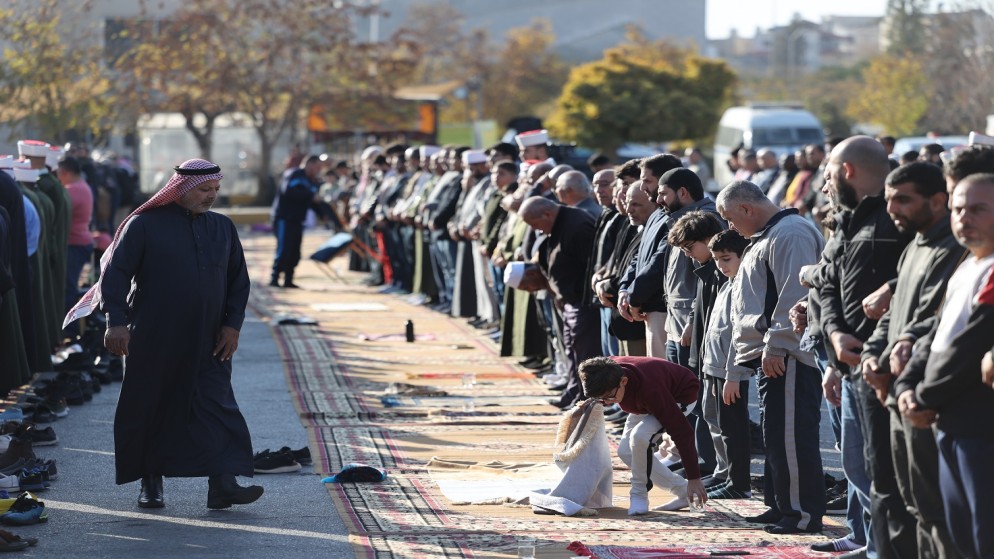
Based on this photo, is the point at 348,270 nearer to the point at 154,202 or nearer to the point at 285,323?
the point at 285,323

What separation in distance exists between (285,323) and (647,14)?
78.7m

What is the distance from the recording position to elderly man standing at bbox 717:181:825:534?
25.6ft

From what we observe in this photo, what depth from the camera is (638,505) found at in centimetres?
827

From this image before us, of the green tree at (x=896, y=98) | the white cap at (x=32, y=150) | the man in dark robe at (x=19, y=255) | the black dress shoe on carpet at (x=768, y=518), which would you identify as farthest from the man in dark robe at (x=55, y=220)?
the green tree at (x=896, y=98)

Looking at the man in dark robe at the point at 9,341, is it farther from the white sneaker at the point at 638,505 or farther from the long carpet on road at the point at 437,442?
the white sneaker at the point at 638,505

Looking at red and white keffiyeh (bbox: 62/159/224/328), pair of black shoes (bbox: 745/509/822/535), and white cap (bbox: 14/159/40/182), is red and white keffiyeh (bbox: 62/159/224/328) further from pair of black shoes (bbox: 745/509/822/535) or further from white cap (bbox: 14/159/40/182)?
white cap (bbox: 14/159/40/182)

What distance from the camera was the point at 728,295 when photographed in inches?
333

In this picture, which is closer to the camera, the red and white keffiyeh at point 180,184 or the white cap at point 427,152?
the red and white keffiyeh at point 180,184

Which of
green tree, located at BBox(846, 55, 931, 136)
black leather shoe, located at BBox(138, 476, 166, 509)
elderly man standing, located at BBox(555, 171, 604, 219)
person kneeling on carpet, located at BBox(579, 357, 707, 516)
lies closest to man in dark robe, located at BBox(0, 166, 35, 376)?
elderly man standing, located at BBox(555, 171, 604, 219)

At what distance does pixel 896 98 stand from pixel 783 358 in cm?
5803

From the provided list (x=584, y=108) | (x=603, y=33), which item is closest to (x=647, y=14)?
(x=603, y=33)

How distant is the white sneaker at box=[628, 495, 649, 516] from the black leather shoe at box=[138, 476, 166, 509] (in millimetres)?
2364

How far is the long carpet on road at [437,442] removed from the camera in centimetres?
765

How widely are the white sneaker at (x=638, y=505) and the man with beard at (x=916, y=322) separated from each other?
85.2 inches
